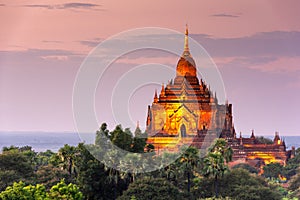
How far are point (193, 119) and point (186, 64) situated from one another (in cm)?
1095

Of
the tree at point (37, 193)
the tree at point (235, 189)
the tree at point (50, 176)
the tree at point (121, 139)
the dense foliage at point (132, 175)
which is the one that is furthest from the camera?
the tree at point (121, 139)

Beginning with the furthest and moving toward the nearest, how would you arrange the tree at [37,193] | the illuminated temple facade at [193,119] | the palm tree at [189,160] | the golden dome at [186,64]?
the golden dome at [186,64]
the illuminated temple facade at [193,119]
the palm tree at [189,160]
the tree at [37,193]

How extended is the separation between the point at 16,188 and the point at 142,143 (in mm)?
20114

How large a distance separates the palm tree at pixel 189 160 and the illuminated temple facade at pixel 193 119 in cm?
4076

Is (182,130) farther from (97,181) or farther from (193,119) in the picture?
(97,181)

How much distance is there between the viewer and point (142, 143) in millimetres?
77625

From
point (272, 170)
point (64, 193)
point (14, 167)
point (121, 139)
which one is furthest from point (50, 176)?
point (272, 170)

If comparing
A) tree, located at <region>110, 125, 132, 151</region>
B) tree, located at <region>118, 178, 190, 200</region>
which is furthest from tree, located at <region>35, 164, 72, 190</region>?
tree, located at <region>118, 178, 190, 200</region>

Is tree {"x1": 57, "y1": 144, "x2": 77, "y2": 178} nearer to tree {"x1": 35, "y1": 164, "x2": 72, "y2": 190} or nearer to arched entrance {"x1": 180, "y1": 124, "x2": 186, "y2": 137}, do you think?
tree {"x1": 35, "y1": 164, "x2": 72, "y2": 190}

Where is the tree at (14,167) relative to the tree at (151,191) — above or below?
above

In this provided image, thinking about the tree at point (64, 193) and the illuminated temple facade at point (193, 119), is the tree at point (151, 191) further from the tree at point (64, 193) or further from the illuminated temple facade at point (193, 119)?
the illuminated temple facade at point (193, 119)

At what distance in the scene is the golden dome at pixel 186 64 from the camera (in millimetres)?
128875

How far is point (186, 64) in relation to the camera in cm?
12938

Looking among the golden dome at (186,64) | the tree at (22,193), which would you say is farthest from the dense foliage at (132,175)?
the golden dome at (186,64)
